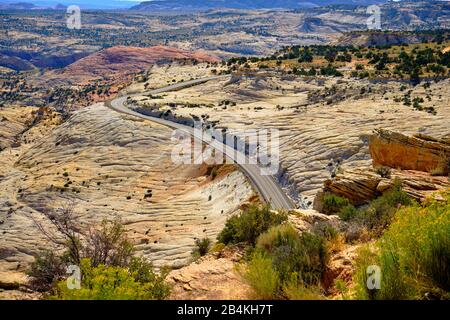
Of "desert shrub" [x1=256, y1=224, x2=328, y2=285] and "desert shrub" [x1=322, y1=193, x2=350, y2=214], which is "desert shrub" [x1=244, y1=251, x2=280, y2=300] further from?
"desert shrub" [x1=322, y1=193, x2=350, y2=214]

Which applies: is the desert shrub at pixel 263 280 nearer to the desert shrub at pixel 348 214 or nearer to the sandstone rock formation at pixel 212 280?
the sandstone rock formation at pixel 212 280

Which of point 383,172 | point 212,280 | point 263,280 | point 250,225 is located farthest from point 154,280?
point 383,172

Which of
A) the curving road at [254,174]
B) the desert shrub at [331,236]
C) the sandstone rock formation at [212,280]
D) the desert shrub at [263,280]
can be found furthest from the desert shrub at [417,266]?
the curving road at [254,174]

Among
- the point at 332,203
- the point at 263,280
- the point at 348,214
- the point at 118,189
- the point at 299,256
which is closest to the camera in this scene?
the point at 263,280

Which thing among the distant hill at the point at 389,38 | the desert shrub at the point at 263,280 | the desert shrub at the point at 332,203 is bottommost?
the desert shrub at the point at 332,203

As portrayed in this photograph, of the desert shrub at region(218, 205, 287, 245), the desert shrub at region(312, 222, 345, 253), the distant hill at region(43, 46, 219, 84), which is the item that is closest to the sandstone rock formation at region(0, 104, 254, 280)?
the desert shrub at region(218, 205, 287, 245)

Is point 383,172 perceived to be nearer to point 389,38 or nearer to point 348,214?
point 348,214

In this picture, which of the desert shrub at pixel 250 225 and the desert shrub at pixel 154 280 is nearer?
the desert shrub at pixel 154 280
